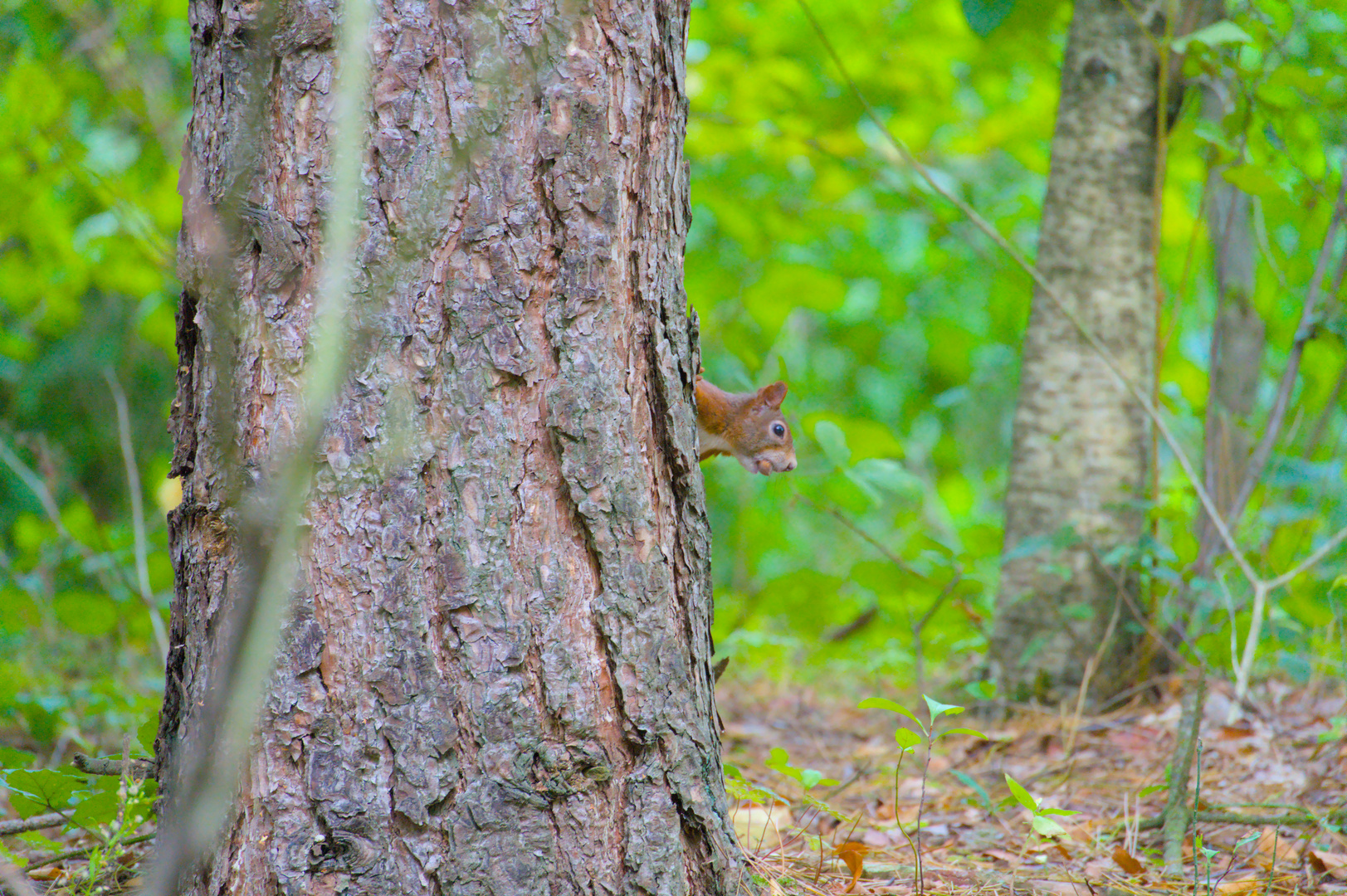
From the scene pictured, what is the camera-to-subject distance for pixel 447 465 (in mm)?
1230

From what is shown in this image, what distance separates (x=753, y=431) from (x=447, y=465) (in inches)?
64.2

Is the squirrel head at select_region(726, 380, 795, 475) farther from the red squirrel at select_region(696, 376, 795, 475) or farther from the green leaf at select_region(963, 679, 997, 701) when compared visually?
the green leaf at select_region(963, 679, 997, 701)

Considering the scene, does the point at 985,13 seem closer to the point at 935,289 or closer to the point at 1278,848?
the point at 1278,848

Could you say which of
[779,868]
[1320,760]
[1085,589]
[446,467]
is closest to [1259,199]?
[1085,589]

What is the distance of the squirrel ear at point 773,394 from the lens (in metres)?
2.67

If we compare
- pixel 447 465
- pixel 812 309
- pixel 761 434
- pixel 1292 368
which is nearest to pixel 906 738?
pixel 447 465

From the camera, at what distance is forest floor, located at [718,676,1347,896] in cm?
162

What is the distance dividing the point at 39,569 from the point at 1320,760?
416 centimetres

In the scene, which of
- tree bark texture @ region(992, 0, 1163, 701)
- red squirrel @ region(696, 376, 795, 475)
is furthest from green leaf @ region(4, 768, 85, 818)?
tree bark texture @ region(992, 0, 1163, 701)

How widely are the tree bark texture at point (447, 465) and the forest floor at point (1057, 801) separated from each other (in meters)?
0.48

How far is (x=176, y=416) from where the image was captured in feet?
4.35

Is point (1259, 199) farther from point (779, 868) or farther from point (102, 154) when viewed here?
point (102, 154)

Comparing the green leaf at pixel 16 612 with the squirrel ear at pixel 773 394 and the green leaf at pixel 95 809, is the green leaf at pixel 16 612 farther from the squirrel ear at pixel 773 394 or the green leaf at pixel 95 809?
the squirrel ear at pixel 773 394

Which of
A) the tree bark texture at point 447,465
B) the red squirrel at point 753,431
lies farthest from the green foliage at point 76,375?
the tree bark texture at point 447,465
